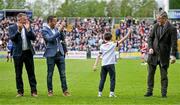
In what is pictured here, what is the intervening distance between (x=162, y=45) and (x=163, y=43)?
0.06 metres

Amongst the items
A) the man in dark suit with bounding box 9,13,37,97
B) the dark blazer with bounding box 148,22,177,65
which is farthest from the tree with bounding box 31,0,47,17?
the dark blazer with bounding box 148,22,177,65

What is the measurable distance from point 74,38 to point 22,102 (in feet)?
158

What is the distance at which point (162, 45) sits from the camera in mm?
15539

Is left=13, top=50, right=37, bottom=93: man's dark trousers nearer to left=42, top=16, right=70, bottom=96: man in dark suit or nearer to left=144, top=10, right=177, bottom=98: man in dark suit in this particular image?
left=42, top=16, right=70, bottom=96: man in dark suit

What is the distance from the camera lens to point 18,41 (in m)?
15.5

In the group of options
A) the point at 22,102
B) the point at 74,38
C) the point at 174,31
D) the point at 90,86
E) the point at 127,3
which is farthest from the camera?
the point at 127,3

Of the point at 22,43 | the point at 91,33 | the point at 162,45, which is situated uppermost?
the point at 22,43

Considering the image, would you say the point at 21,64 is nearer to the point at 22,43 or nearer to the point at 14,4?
the point at 22,43

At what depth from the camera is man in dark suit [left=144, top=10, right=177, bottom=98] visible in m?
15.4

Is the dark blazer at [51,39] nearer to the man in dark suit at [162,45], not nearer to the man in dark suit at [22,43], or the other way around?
the man in dark suit at [22,43]

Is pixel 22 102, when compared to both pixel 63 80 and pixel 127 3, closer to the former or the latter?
pixel 63 80

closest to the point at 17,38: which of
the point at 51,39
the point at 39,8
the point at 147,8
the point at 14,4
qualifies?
the point at 51,39

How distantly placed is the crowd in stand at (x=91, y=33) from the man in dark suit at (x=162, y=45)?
39.6 metres

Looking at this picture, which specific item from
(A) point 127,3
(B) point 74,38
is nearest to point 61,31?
(B) point 74,38
